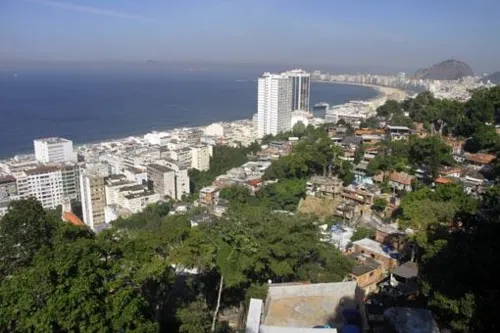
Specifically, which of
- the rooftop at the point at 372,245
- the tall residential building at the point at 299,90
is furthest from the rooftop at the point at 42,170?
the tall residential building at the point at 299,90

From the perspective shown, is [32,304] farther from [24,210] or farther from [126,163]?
[126,163]

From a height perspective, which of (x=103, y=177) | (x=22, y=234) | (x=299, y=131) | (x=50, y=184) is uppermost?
(x=22, y=234)

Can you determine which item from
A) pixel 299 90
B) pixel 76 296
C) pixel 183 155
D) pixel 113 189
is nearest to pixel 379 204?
pixel 76 296

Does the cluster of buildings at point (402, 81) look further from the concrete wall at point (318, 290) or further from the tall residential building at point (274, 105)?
the concrete wall at point (318, 290)

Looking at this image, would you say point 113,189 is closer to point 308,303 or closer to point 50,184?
A: point 50,184

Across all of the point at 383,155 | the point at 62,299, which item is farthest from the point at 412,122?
the point at 62,299
